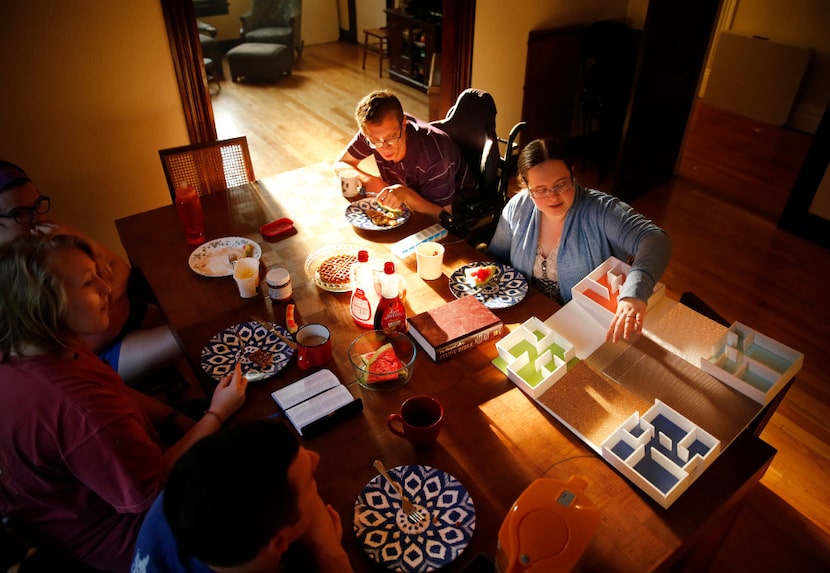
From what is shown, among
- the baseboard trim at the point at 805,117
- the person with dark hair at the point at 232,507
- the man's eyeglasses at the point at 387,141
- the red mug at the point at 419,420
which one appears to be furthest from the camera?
the baseboard trim at the point at 805,117

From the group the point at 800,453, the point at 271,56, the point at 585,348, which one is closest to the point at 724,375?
the point at 585,348

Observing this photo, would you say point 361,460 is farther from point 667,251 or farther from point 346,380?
point 667,251

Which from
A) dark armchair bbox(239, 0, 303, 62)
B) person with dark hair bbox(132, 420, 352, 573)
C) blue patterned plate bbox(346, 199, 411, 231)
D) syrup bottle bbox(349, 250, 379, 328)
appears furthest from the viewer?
dark armchair bbox(239, 0, 303, 62)

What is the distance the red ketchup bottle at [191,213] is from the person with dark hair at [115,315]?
300 mm

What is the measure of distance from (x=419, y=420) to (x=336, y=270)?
77 cm

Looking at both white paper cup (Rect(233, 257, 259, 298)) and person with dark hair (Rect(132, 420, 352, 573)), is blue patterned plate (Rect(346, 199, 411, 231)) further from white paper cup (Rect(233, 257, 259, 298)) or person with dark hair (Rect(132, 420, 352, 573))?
person with dark hair (Rect(132, 420, 352, 573))

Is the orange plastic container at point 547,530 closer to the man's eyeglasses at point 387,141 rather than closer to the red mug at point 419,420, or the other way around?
the red mug at point 419,420

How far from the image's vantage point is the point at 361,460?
1.34 meters

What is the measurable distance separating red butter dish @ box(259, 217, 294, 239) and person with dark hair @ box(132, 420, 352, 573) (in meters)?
1.30

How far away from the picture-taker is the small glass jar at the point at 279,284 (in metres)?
1.81

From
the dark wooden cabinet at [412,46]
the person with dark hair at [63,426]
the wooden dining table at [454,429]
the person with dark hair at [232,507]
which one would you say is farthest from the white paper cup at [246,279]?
the dark wooden cabinet at [412,46]

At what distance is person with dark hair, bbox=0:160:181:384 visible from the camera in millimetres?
1963

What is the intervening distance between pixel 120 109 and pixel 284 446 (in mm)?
2705

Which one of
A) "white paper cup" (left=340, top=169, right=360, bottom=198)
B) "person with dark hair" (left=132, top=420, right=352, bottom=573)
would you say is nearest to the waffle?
"white paper cup" (left=340, top=169, right=360, bottom=198)
